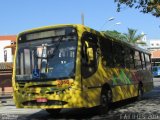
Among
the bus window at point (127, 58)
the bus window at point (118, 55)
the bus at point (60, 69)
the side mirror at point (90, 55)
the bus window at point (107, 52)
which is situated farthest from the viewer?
the bus window at point (127, 58)

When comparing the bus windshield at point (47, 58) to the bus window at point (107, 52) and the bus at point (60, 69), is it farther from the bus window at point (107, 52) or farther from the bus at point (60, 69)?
the bus window at point (107, 52)

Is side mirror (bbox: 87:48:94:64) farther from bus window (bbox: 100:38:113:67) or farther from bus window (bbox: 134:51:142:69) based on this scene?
bus window (bbox: 134:51:142:69)

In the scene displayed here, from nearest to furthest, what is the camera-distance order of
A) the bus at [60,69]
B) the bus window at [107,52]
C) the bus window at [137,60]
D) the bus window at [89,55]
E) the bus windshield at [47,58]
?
the bus at [60,69] < the bus windshield at [47,58] < the bus window at [89,55] < the bus window at [107,52] < the bus window at [137,60]

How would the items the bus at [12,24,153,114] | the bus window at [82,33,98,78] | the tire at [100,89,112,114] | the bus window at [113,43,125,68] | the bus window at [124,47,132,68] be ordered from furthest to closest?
the bus window at [124,47,132,68], the bus window at [113,43,125,68], the tire at [100,89,112,114], the bus window at [82,33,98,78], the bus at [12,24,153,114]

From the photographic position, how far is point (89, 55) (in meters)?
14.1

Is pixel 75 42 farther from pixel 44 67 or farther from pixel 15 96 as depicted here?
pixel 15 96

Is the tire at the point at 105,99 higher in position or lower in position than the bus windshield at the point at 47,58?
lower

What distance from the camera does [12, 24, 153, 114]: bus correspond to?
1325cm

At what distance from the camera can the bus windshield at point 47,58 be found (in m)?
13.4

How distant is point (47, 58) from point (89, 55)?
1382 millimetres

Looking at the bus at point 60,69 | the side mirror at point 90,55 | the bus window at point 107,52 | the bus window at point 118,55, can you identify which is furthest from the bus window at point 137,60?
the side mirror at point 90,55

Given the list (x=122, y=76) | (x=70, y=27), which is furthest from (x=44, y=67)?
(x=122, y=76)

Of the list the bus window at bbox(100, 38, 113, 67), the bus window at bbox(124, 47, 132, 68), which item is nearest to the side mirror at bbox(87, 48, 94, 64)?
the bus window at bbox(100, 38, 113, 67)

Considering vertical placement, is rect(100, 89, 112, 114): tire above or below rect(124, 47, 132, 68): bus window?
below
